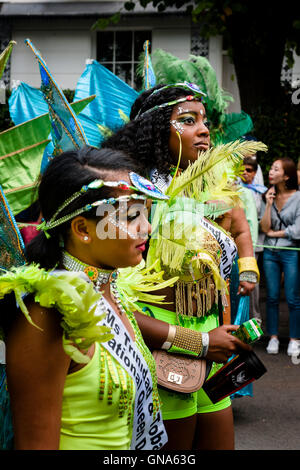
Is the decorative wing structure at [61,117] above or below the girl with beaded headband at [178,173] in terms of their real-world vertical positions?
above

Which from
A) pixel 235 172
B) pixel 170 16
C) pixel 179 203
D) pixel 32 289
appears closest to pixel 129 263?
pixel 32 289

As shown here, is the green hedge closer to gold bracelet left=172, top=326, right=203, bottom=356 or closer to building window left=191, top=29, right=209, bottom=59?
building window left=191, top=29, right=209, bottom=59

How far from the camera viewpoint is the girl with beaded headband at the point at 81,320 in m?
1.49

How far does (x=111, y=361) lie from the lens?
1683mm

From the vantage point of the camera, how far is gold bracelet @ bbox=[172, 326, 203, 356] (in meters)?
2.42

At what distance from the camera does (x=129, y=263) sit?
5.84 feet

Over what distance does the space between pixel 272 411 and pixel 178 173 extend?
2996 millimetres

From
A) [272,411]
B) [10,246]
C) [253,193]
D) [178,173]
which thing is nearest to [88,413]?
[10,246]

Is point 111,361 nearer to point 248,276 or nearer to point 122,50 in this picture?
point 248,276

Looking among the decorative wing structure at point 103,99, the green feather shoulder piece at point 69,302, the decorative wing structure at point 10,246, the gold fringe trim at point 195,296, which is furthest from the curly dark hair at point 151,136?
the green feather shoulder piece at point 69,302

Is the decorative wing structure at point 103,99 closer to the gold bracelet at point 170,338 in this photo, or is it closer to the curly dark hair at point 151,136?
the curly dark hair at point 151,136

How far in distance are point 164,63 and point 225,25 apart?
7.14 metres

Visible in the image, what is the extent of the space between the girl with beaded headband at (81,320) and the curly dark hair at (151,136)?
0.86 meters

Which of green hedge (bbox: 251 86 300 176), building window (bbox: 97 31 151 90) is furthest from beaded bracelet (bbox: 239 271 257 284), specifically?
building window (bbox: 97 31 151 90)
